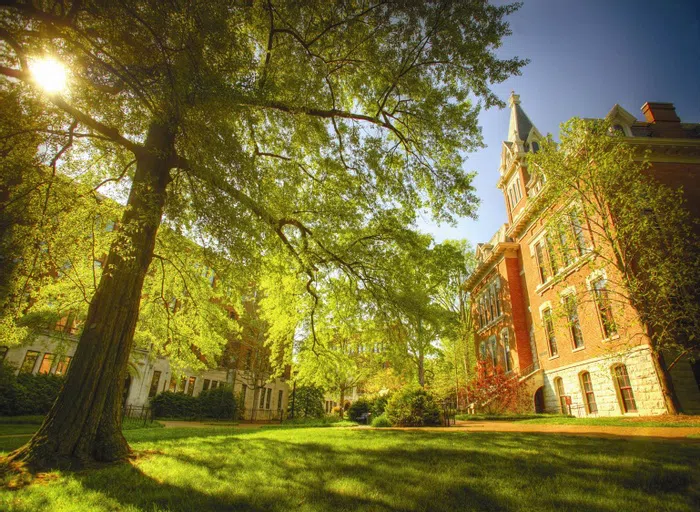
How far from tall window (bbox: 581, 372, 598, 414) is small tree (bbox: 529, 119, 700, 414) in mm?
3895

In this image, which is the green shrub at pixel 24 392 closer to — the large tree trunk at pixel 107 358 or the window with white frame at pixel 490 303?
the large tree trunk at pixel 107 358

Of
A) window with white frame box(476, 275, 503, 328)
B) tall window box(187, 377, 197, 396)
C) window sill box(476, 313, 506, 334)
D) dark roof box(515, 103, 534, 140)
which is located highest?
dark roof box(515, 103, 534, 140)

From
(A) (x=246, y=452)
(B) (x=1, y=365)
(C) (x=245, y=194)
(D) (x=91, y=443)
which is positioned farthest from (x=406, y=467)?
(B) (x=1, y=365)

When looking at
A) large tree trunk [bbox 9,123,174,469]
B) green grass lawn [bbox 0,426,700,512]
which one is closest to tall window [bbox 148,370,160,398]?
large tree trunk [bbox 9,123,174,469]

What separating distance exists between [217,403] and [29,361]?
1248 centimetres

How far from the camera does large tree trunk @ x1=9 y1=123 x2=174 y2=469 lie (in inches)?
223

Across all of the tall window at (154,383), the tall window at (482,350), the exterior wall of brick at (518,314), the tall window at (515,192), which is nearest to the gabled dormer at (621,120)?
the tall window at (515,192)

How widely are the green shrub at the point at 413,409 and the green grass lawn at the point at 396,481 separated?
7424 millimetres

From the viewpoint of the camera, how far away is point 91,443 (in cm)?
589

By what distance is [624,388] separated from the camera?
Result: 47.1 ft

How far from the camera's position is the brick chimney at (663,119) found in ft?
55.7

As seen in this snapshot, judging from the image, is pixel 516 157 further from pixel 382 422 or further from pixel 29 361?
pixel 29 361

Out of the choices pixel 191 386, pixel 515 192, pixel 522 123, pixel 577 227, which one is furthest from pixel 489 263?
pixel 191 386

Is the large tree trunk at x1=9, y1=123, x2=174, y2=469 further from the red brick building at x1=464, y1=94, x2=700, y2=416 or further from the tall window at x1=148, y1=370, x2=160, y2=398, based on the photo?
the tall window at x1=148, y1=370, x2=160, y2=398
